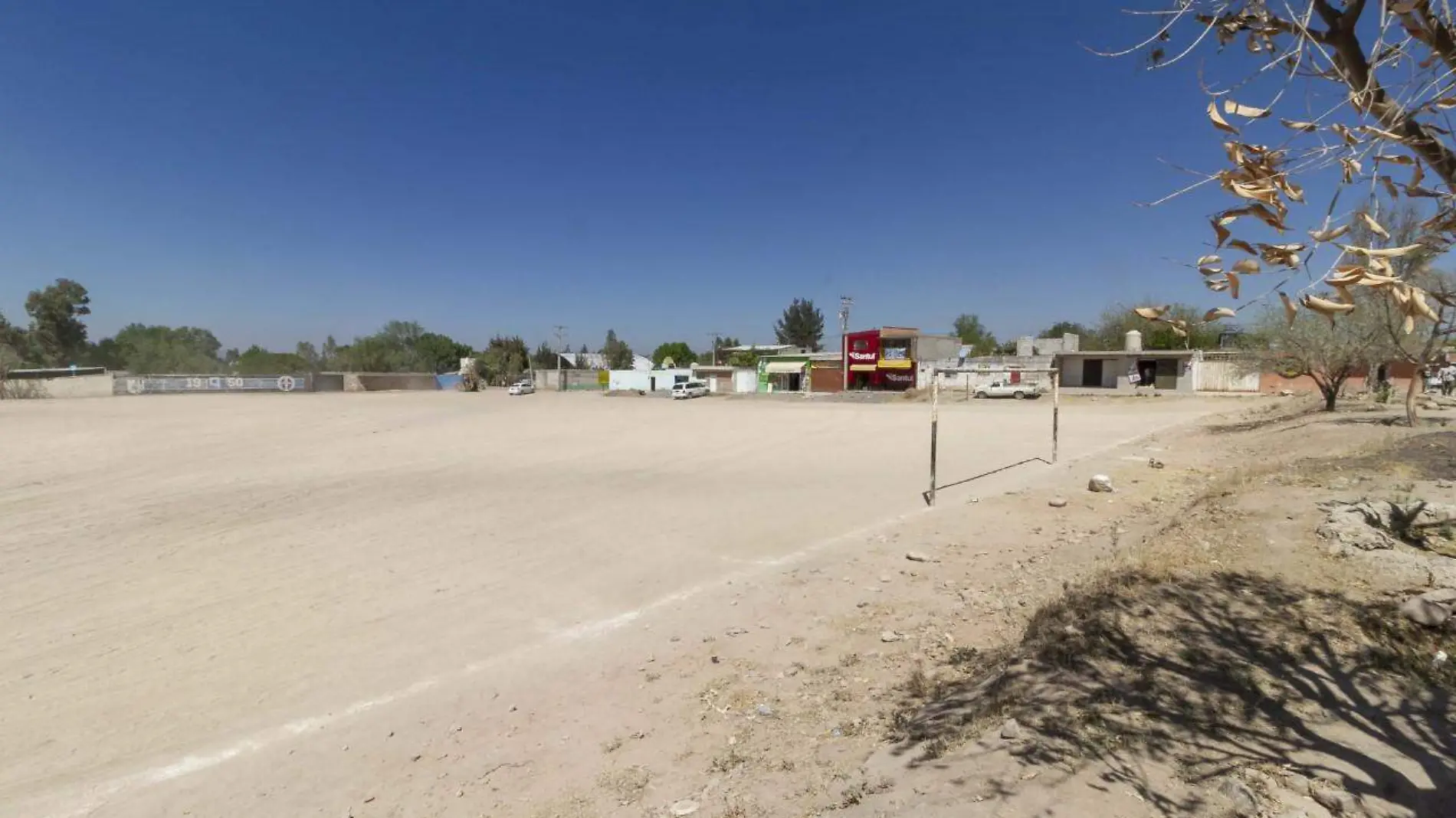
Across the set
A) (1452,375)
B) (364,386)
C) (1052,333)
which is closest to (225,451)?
(1452,375)

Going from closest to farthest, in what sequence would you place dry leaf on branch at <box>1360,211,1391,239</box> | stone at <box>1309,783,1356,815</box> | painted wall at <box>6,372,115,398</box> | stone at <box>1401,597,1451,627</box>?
dry leaf on branch at <box>1360,211,1391,239</box>
stone at <box>1309,783,1356,815</box>
stone at <box>1401,597,1451,627</box>
painted wall at <box>6,372,115,398</box>

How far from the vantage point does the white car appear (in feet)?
176

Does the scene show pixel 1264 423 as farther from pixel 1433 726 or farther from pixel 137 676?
pixel 137 676

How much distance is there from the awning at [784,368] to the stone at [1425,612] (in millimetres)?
57545

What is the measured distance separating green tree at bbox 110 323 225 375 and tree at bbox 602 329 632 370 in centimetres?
5020

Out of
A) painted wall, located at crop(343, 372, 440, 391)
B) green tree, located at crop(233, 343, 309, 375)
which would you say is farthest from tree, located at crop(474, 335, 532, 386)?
green tree, located at crop(233, 343, 309, 375)

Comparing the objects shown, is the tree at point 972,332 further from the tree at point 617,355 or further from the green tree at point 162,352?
the green tree at point 162,352

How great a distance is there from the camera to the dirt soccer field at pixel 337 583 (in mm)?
4203

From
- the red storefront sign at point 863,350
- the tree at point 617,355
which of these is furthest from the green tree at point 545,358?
the red storefront sign at point 863,350

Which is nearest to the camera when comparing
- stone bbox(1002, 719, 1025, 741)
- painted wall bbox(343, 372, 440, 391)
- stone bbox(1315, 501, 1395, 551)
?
stone bbox(1002, 719, 1025, 741)

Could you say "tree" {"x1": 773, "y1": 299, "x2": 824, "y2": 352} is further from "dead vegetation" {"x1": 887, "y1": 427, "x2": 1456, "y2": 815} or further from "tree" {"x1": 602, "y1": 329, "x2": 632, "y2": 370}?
"dead vegetation" {"x1": 887, "y1": 427, "x2": 1456, "y2": 815}

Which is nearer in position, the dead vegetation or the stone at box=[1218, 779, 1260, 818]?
the stone at box=[1218, 779, 1260, 818]

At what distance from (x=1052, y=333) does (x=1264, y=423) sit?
74.7m

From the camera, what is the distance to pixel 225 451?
17938mm
